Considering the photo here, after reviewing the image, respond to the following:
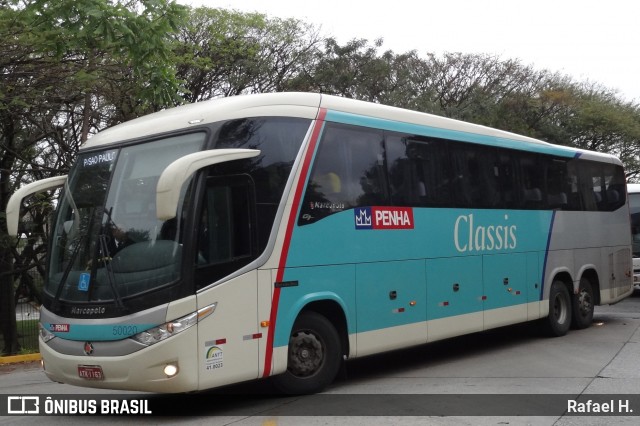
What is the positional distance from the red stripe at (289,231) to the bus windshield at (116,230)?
130 centimetres

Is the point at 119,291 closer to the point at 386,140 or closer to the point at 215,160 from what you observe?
the point at 215,160

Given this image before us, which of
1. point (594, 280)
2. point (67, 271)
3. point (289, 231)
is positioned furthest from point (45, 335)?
point (594, 280)

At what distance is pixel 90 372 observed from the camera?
7.59 meters

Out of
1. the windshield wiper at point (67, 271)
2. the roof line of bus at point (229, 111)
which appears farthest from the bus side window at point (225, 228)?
the windshield wiper at point (67, 271)

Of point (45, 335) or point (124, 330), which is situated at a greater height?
point (124, 330)

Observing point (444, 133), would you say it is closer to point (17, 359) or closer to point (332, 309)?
point (332, 309)

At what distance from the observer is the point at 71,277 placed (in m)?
7.92

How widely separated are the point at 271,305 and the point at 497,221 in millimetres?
5298

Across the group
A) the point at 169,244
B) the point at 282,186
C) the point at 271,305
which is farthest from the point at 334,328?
the point at 169,244

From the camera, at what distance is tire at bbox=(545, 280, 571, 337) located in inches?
543

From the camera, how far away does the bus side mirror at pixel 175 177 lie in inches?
270

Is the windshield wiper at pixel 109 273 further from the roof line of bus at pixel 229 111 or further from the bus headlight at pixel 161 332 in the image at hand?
the roof line of bus at pixel 229 111

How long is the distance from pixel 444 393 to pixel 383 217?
2414 mm

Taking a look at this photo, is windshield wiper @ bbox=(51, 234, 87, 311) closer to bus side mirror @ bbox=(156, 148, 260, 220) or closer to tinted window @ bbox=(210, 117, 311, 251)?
bus side mirror @ bbox=(156, 148, 260, 220)
